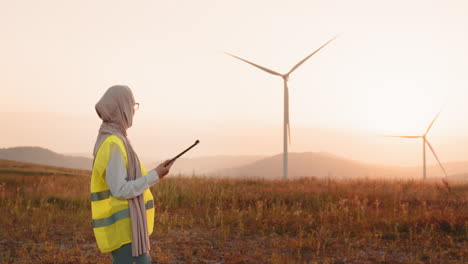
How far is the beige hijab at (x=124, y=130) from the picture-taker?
336cm

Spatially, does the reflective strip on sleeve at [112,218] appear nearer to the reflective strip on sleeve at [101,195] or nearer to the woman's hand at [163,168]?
the reflective strip on sleeve at [101,195]

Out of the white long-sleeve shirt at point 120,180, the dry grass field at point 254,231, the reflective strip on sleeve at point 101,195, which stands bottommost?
the dry grass field at point 254,231

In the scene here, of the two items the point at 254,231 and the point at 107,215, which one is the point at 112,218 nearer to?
the point at 107,215

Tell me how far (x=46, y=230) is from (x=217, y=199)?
5.09 m

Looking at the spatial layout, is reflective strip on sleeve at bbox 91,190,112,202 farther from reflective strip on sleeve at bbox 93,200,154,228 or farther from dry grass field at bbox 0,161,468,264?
dry grass field at bbox 0,161,468,264

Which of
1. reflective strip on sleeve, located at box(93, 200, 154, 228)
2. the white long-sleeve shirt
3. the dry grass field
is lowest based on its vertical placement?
the dry grass field

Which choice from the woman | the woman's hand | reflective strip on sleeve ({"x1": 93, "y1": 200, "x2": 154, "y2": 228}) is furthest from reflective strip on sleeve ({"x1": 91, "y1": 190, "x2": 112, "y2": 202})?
the woman's hand

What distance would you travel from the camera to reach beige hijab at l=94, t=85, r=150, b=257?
3.36m

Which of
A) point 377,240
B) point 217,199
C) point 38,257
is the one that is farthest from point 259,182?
point 38,257

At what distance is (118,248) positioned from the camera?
11.2 feet

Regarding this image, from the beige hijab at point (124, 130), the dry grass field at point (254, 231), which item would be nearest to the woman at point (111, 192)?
the beige hijab at point (124, 130)

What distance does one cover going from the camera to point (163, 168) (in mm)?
3346

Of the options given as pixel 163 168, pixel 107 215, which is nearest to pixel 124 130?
pixel 163 168

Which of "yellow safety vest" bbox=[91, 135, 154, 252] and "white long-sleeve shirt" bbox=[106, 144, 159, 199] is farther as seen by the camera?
"yellow safety vest" bbox=[91, 135, 154, 252]
